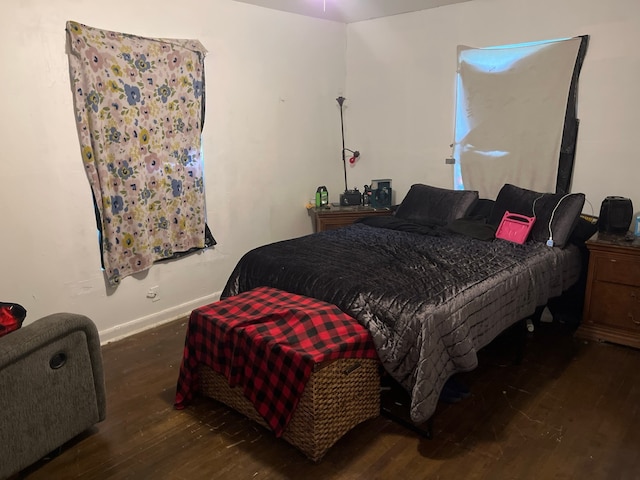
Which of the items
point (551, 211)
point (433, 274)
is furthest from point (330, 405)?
point (551, 211)

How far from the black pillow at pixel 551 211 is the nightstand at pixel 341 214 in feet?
3.89

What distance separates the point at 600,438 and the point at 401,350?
3.23ft

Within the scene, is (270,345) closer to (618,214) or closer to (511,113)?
(618,214)

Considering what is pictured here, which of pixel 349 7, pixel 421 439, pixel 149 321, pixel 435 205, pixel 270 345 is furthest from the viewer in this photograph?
pixel 349 7

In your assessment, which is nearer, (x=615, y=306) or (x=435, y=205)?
(x=615, y=306)

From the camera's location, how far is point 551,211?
3145 millimetres

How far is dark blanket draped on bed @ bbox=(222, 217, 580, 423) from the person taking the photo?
2113mm

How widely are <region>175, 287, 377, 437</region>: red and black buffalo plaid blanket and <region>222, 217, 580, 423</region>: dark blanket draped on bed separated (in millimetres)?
128

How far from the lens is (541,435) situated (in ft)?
7.22

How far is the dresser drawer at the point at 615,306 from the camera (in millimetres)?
2957

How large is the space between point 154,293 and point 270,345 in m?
1.64

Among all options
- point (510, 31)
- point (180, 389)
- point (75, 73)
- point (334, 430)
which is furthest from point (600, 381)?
point (75, 73)

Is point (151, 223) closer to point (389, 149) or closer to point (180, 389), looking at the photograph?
point (180, 389)

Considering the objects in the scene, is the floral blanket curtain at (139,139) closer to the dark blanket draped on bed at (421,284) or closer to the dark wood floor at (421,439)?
the dark blanket draped on bed at (421,284)
